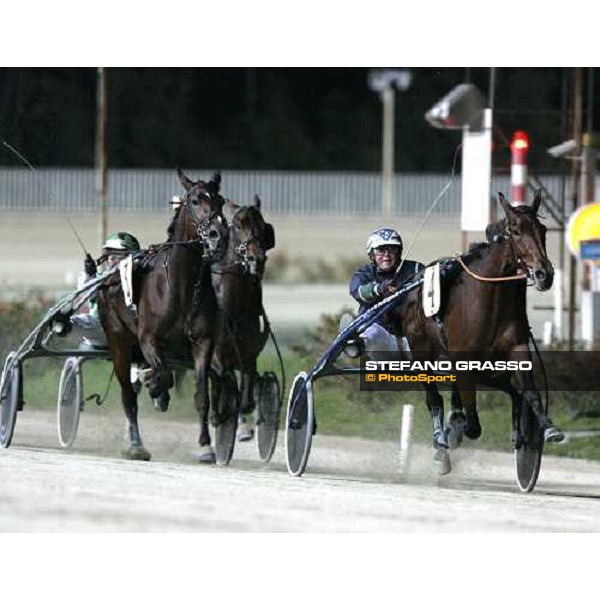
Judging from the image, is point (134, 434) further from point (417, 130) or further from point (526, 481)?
point (417, 130)

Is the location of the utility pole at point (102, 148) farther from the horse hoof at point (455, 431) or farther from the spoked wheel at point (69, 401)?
the horse hoof at point (455, 431)

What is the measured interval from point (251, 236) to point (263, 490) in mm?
1666

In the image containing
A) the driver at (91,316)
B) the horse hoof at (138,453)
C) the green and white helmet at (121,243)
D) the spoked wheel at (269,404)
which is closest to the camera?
the spoked wheel at (269,404)

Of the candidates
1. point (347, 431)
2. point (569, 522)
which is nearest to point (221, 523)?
point (569, 522)

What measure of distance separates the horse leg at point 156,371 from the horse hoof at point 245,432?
50 cm

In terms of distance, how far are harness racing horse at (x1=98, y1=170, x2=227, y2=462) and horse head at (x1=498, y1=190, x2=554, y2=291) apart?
6.23 feet

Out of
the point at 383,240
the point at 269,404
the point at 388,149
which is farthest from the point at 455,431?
the point at 388,149

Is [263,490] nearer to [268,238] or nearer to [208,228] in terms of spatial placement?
[268,238]

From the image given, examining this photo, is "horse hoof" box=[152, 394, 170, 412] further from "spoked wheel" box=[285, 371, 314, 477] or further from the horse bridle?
the horse bridle

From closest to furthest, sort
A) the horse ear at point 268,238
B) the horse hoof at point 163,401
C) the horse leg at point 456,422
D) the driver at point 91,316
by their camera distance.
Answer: the horse leg at point 456,422 < the horse ear at point 268,238 < the horse hoof at point 163,401 < the driver at point 91,316

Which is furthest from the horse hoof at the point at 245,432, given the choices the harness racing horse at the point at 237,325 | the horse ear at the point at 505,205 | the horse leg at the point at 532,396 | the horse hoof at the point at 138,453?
the horse ear at the point at 505,205

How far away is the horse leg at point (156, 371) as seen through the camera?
1381 cm

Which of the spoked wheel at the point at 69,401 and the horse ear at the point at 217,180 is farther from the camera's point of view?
the spoked wheel at the point at 69,401

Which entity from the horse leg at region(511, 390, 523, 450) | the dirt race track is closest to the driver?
the dirt race track
